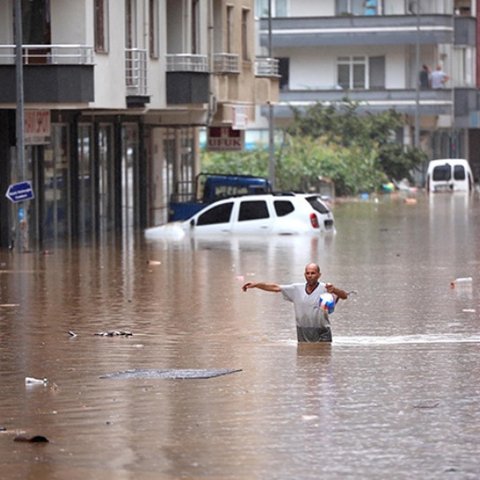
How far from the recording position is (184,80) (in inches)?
1909

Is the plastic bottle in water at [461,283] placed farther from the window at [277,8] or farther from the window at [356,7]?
the window at [277,8]

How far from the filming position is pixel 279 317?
24.6 metres

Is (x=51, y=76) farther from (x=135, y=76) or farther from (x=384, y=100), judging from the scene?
(x=384, y=100)

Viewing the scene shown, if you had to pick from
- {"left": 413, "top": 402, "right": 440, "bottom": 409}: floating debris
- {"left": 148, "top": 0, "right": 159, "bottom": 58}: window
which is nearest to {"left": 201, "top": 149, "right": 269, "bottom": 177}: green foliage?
{"left": 148, "top": 0, "right": 159, "bottom": 58}: window

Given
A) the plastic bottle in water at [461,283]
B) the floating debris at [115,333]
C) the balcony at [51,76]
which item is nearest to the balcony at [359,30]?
the balcony at [51,76]

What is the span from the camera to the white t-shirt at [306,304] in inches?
777

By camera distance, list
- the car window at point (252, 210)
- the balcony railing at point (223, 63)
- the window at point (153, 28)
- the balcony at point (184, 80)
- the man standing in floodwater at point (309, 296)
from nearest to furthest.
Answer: the man standing in floodwater at point (309, 296) < the car window at point (252, 210) < the window at point (153, 28) < the balcony at point (184, 80) < the balcony railing at point (223, 63)

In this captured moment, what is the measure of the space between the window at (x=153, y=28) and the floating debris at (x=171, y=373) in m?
29.7

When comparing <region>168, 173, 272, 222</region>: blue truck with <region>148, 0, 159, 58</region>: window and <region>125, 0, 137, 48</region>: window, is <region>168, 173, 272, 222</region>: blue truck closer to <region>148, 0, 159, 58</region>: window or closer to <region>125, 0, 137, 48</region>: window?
<region>148, 0, 159, 58</region>: window

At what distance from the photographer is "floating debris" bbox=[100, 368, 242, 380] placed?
58.5 feet

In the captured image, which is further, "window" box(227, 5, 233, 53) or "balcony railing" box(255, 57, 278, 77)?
"balcony railing" box(255, 57, 278, 77)

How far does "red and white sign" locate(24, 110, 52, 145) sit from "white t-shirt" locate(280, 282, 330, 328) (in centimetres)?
2263

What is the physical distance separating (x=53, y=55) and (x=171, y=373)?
23.4m

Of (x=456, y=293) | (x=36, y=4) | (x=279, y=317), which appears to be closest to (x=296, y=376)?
(x=279, y=317)
